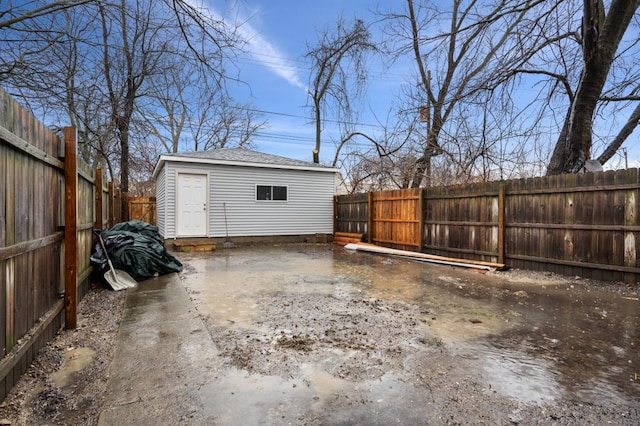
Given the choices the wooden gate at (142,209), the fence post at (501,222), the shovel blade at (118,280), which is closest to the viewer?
the shovel blade at (118,280)

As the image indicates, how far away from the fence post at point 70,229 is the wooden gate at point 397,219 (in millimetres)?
7217

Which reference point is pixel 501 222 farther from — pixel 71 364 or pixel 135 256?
pixel 71 364

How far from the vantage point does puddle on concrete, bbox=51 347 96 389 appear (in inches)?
89.0

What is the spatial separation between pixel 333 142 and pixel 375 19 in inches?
470

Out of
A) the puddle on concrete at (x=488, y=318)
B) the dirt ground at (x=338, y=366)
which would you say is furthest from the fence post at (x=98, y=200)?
the dirt ground at (x=338, y=366)

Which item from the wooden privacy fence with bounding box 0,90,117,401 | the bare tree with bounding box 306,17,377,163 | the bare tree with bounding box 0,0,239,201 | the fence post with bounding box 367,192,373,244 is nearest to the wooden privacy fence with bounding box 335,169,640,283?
the fence post with bounding box 367,192,373,244

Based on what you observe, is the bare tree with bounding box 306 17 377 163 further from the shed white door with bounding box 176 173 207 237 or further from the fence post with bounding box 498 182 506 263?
the fence post with bounding box 498 182 506 263

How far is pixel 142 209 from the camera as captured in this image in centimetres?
1549

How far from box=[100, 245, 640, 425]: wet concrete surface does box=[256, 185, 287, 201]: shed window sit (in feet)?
22.0

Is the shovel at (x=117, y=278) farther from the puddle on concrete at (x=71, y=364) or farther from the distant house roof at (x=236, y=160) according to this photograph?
the distant house roof at (x=236, y=160)

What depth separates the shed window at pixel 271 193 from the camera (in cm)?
1166

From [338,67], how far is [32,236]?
1638cm

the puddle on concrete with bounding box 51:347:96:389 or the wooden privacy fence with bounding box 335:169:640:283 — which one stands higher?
the wooden privacy fence with bounding box 335:169:640:283

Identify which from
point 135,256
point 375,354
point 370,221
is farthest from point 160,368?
point 370,221
